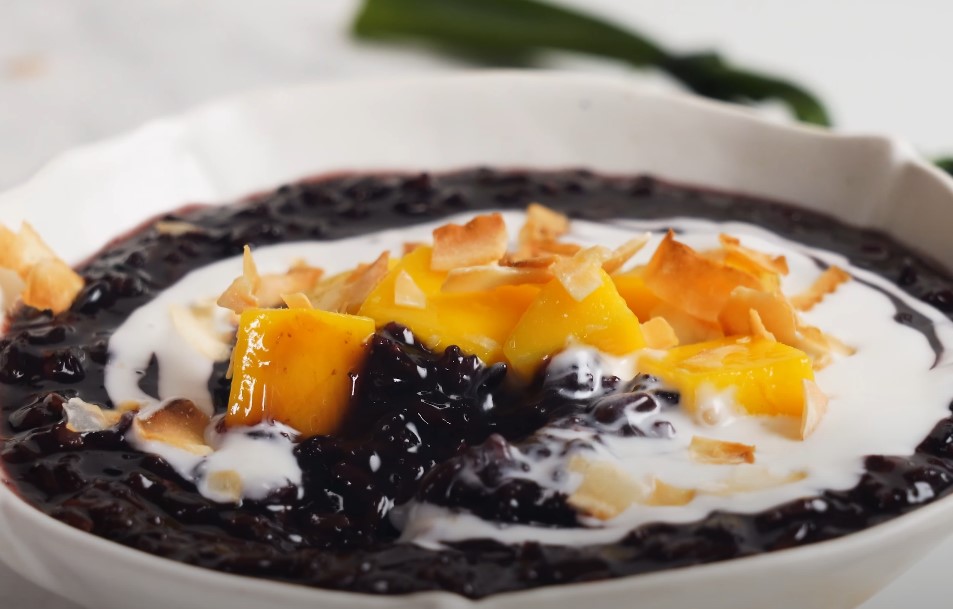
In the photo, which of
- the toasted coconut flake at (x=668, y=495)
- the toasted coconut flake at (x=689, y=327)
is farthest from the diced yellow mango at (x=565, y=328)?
the toasted coconut flake at (x=668, y=495)

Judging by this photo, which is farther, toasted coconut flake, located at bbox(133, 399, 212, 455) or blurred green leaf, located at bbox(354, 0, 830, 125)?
blurred green leaf, located at bbox(354, 0, 830, 125)

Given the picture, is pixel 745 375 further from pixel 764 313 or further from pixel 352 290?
pixel 352 290

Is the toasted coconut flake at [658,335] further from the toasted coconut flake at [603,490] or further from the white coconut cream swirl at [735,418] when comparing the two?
the toasted coconut flake at [603,490]

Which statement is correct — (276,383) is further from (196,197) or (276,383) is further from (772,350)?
(196,197)

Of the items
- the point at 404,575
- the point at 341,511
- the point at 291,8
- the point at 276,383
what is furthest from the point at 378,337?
the point at 291,8

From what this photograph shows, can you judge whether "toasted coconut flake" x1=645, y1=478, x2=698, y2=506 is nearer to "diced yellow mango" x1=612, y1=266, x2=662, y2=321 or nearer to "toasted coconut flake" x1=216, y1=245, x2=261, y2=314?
"diced yellow mango" x1=612, y1=266, x2=662, y2=321

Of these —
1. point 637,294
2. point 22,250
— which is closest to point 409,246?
point 637,294

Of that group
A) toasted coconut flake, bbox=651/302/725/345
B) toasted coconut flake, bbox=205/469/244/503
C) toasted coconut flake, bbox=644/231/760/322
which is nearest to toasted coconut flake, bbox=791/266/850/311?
toasted coconut flake, bbox=644/231/760/322
